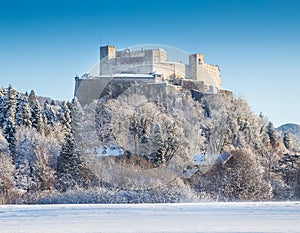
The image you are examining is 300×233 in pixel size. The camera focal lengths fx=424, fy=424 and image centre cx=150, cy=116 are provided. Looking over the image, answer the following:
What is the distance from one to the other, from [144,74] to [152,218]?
39.4m

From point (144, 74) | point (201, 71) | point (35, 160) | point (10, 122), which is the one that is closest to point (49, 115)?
point (10, 122)

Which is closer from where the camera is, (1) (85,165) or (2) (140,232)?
(2) (140,232)

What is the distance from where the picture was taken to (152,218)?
6211 millimetres

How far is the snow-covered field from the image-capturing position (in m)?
5.45

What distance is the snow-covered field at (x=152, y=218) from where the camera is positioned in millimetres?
5449

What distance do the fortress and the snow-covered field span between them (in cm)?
3217

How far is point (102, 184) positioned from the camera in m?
15.9

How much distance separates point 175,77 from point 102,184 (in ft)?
107

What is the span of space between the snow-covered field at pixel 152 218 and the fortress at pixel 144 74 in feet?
106

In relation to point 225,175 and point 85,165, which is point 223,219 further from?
point 85,165

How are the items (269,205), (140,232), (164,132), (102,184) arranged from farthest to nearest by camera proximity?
(164,132), (102,184), (269,205), (140,232)

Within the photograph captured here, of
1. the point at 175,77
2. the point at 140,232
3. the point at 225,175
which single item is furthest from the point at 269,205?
the point at 175,77

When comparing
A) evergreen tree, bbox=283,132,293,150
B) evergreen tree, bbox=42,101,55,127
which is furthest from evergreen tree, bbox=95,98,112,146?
evergreen tree, bbox=283,132,293,150

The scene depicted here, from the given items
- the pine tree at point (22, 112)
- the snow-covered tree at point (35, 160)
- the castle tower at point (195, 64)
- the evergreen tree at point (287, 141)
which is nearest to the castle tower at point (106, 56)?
the castle tower at point (195, 64)
